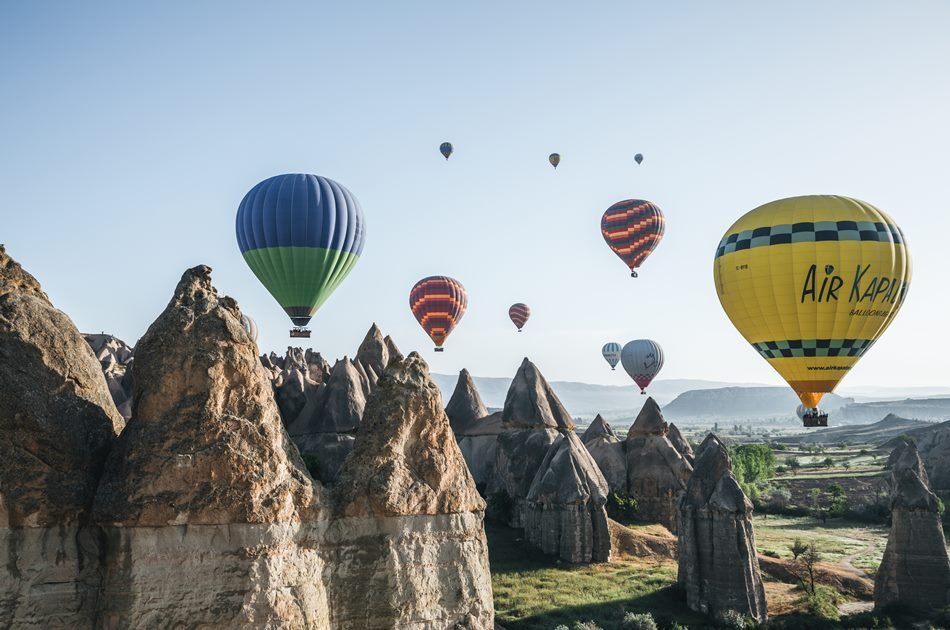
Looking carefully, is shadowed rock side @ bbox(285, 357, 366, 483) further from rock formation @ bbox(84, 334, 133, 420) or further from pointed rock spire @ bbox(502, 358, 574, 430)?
pointed rock spire @ bbox(502, 358, 574, 430)

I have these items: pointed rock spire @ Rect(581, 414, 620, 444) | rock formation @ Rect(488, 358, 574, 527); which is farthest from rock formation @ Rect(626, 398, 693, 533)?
rock formation @ Rect(488, 358, 574, 527)

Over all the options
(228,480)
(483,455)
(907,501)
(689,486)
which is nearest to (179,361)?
(228,480)

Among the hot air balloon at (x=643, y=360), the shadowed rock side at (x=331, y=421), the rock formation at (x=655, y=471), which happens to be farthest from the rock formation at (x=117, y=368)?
the hot air balloon at (x=643, y=360)

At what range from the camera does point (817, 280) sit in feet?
117

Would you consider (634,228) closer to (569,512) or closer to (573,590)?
(569,512)

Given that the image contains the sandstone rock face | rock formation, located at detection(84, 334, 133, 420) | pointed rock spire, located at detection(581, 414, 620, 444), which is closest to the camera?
rock formation, located at detection(84, 334, 133, 420)

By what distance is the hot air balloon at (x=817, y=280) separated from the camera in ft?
117

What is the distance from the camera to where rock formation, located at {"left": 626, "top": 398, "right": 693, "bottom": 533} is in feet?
175

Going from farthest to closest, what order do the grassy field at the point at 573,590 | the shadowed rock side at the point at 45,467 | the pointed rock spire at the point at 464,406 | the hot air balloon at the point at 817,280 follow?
the pointed rock spire at the point at 464,406, the hot air balloon at the point at 817,280, the grassy field at the point at 573,590, the shadowed rock side at the point at 45,467

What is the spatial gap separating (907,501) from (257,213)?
3250 centimetres

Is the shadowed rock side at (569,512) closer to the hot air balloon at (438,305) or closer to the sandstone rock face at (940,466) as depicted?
the hot air balloon at (438,305)

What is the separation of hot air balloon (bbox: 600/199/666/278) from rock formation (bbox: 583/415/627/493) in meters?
15.1

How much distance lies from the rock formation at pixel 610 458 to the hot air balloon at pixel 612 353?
203ft

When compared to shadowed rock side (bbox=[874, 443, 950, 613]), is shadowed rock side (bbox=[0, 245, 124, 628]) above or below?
above
